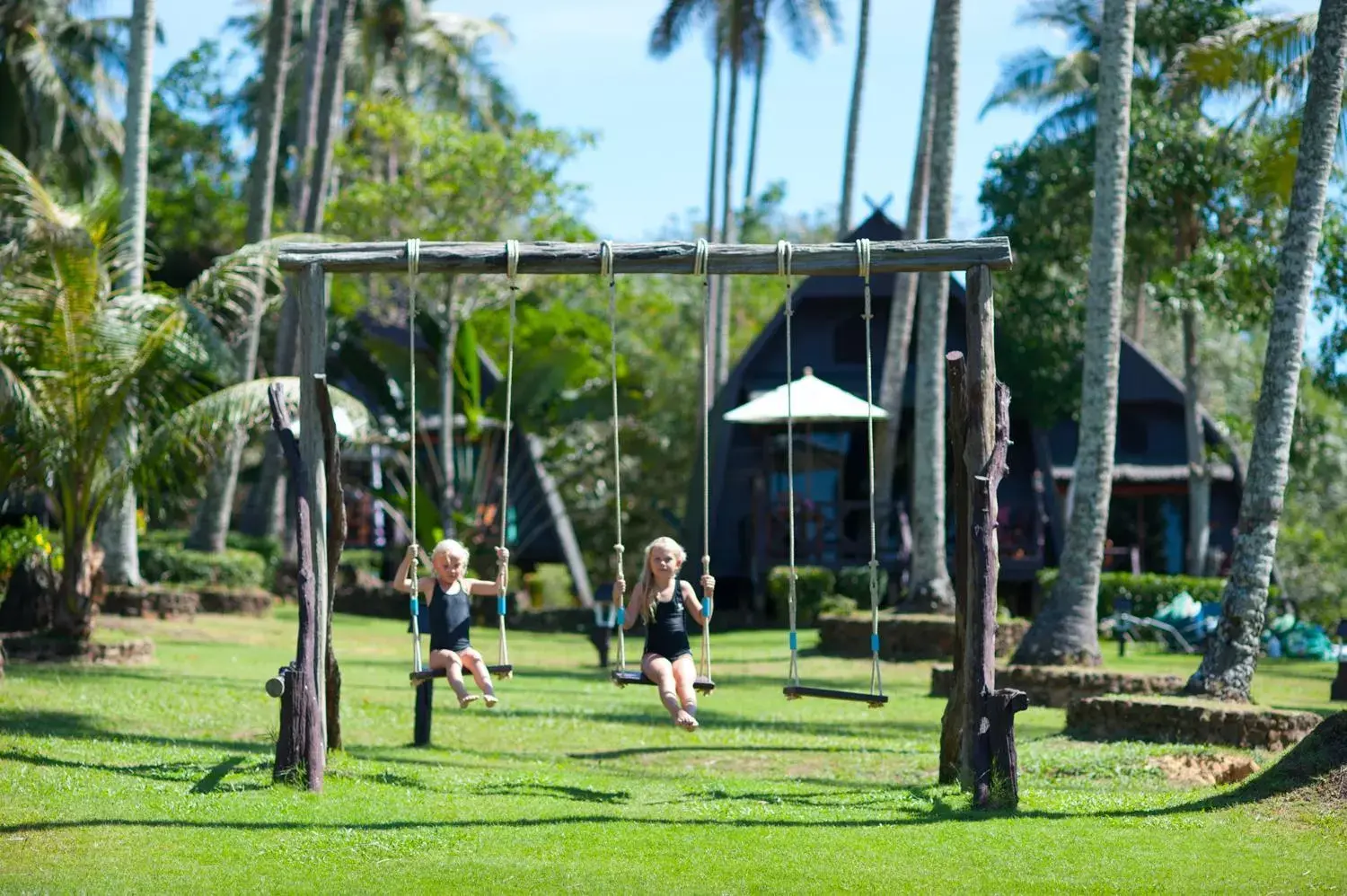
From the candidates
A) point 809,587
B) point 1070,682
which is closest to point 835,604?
point 809,587

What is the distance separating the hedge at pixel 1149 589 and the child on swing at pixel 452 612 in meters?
15.9

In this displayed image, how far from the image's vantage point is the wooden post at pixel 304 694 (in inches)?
392

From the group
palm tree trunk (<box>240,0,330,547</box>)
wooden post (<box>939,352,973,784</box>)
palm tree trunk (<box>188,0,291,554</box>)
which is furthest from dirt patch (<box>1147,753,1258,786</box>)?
palm tree trunk (<box>240,0,330,547</box>)

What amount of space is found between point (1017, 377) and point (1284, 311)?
53.6 ft

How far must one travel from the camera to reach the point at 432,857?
27.3 ft

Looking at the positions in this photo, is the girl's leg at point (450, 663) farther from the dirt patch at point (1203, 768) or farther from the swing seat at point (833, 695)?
the dirt patch at point (1203, 768)

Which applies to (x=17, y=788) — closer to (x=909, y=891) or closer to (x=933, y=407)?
(x=909, y=891)

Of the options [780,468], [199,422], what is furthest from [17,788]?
[780,468]

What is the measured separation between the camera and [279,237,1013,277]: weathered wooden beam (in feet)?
34.1

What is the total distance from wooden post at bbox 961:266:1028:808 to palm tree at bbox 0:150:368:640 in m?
8.66

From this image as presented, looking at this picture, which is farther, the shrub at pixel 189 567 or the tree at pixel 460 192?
the tree at pixel 460 192

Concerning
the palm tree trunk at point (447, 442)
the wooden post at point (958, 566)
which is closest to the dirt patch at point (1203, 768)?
the wooden post at point (958, 566)

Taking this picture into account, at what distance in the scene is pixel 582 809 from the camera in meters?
9.81

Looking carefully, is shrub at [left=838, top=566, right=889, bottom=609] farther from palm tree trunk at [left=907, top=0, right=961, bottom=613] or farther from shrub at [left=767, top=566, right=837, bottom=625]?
palm tree trunk at [left=907, top=0, right=961, bottom=613]
